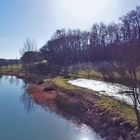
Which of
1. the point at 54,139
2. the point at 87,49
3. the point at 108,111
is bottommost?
the point at 54,139

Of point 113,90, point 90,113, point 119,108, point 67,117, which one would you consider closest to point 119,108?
point 119,108

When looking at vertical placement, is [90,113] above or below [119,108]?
below

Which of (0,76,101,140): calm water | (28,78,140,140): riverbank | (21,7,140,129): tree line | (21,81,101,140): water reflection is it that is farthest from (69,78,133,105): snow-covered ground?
(21,7,140,129): tree line

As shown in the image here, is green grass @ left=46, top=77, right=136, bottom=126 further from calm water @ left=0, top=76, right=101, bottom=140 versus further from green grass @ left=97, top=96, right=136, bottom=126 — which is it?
calm water @ left=0, top=76, right=101, bottom=140

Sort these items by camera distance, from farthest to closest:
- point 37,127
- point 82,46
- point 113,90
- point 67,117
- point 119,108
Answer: point 82,46 → point 113,90 → point 67,117 → point 37,127 → point 119,108

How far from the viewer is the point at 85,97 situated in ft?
91.8

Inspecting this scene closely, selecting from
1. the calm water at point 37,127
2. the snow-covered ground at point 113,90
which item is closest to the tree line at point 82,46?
the snow-covered ground at point 113,90

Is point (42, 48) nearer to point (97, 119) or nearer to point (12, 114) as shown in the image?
point (12, 114)

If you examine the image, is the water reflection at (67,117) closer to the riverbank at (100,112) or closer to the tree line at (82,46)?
the riverbank at (100,112)

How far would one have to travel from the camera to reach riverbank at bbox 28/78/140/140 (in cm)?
1705

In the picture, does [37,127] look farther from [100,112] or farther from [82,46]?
[82,46]

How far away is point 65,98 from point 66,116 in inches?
218

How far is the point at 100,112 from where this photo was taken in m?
22.1

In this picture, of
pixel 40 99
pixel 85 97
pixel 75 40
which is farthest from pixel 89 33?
pixel 85 97
